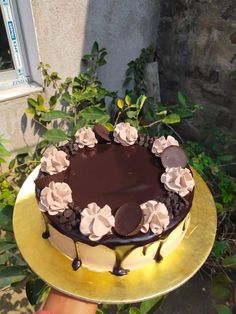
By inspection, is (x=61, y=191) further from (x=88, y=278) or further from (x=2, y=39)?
(x=2, y=39)

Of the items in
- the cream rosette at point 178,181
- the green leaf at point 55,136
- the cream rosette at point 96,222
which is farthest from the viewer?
the green leaf at point 55,136

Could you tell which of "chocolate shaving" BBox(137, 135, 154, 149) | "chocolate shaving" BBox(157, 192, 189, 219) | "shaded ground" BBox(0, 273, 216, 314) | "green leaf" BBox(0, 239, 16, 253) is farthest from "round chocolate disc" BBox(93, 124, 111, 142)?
"shaded ground" BBox(0, 273, 216, 314)

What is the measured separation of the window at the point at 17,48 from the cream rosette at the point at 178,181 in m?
1.14

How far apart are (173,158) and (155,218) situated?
28 centimetres

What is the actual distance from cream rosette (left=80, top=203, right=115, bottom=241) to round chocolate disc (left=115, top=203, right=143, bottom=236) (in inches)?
0.8

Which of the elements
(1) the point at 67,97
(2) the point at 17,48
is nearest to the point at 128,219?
(1) the point at 67,97

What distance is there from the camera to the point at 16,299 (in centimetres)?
176

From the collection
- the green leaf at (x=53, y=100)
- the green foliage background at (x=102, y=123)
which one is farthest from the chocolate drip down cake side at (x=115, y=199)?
the green leaf at (x=53, y=100)

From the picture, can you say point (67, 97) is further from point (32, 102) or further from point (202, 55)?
point (202, 55)

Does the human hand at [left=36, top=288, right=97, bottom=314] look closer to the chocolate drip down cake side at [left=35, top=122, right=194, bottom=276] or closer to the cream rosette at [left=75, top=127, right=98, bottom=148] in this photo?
the chocolate drip down cake side at [left=35, top=122, right=194, bottom=276]

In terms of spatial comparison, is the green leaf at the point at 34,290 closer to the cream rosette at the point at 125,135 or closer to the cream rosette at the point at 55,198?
the cream rosette at the point at 55,198

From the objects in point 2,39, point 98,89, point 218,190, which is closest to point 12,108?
point 2,39

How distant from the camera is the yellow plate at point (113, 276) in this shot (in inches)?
33.9

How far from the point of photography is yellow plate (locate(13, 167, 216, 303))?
0.86 metres
